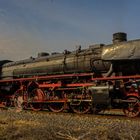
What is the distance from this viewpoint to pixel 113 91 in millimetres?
14938

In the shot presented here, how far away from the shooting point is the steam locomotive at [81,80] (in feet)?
48.2

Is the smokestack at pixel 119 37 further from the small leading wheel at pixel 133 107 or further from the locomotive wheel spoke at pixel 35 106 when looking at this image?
the locomotive wheel spoke at pixel 35 106

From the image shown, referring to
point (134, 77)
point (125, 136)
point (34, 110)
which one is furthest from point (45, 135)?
point (34, 110)

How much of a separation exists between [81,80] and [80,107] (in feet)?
4.70

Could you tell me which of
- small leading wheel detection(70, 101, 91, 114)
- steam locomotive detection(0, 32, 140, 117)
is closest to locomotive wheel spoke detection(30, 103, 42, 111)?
steam locomotive detection(0, 32, 140, 117)

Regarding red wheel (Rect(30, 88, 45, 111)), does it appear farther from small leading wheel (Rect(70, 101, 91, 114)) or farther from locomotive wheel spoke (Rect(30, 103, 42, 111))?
small leading wheel (Rect(70, 101, 91, 114))

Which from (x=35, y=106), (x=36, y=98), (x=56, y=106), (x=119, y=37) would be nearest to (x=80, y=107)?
(x=56, y=106)

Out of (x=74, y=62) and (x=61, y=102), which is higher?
(x=74, y=62)

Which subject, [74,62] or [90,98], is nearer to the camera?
[90,98]

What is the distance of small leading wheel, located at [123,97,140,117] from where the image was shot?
1435 cm

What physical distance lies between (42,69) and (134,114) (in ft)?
Result: 25.2

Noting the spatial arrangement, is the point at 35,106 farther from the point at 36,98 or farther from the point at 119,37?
the point at 119,37

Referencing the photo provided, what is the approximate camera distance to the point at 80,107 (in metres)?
17.4

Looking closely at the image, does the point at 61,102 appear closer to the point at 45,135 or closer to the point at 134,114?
the point at 134,114
